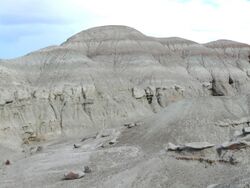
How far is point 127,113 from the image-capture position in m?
61.7

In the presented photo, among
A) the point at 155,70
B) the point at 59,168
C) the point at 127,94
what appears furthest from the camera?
the point at 155,70

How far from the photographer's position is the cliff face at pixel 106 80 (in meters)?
52.6

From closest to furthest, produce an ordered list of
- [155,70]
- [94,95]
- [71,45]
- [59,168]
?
[59,168]
[94,95]
[155,70]
[71,45]

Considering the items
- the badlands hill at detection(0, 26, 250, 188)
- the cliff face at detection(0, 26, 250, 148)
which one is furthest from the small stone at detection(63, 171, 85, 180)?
the cliff face at detection(0, 26, 250, 148)

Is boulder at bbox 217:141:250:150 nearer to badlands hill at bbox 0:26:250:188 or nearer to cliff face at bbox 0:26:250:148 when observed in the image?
badlands hill at bbox 0:26:250:188

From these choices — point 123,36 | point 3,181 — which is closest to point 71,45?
point 123,36

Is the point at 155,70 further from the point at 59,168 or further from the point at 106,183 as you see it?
the point at 106,183

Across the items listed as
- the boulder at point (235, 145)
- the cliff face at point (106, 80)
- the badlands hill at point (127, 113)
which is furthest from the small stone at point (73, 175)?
the cliff face at point (106, 80)

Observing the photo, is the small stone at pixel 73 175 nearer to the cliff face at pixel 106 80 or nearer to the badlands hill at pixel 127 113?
the badlands hill at pixel 127 113

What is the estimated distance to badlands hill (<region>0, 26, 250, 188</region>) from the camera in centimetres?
2592

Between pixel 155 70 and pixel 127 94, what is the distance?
33.0 feet

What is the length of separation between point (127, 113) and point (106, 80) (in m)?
5.46

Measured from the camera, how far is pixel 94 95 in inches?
2394

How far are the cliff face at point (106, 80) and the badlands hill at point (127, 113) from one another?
136 mm
